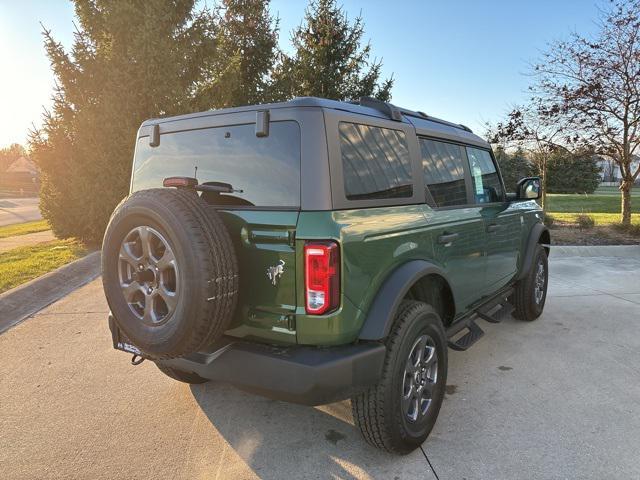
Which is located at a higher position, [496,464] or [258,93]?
[258,93]

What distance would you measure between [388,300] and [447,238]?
2.92 feet

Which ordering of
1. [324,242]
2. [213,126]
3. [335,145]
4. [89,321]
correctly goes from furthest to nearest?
1. [89,321]
2. [213,126]
3. [335,145]
4. [324,242]

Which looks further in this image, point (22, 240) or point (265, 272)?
point (22, 240)

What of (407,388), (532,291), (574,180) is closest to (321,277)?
(407,388)

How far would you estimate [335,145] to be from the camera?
2.27 metres

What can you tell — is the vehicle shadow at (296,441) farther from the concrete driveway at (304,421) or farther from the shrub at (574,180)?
the shrub at (574,180)

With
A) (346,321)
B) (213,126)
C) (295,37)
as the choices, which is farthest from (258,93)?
(346,321)

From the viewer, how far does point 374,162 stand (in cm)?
256

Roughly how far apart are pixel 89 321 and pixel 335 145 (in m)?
4.19

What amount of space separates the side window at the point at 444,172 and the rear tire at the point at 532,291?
1684mm

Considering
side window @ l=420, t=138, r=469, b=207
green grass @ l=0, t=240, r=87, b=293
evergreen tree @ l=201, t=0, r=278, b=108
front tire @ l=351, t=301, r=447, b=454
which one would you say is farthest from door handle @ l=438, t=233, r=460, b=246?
evergreen tree @ l=201, t=0, r=278, b=108

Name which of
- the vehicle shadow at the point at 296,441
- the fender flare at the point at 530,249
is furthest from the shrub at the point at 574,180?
the vehicle shadow at the point at 296,441

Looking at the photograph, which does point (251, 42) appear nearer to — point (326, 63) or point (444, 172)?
point (326, 63)

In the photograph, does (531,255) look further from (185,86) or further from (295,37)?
(295,37)
